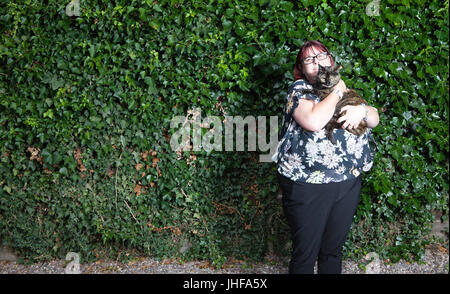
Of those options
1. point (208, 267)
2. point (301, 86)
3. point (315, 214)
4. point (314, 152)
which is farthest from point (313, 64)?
point (208, 267)

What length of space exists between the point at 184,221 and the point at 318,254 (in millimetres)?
1298

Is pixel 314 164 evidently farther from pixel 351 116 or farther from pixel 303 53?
pixel 303 53

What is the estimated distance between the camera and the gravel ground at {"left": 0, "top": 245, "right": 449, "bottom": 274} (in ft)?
10.8

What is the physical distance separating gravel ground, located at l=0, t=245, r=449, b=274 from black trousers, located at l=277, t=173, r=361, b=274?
1.02m

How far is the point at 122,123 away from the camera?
3223 millimetres

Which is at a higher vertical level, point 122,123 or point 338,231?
point 122,123

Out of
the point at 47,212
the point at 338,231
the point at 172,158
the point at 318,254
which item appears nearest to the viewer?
the point at 338,231

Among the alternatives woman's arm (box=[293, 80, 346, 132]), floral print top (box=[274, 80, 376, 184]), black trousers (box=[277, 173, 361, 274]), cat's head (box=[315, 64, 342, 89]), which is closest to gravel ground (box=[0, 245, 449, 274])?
black trousers (box=[277, 173, 361, 274])

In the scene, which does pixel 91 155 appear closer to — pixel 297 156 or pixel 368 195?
pixel 297 156

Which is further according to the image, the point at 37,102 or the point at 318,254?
the point at 37,102

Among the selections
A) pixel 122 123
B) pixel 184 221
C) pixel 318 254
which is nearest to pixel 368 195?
pixel 318 254

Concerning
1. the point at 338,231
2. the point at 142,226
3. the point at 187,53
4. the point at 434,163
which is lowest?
the point at 142,226

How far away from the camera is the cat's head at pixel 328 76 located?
204 centimetres

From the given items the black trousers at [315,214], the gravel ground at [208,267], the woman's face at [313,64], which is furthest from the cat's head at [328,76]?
the gravel ground at [208,267]
